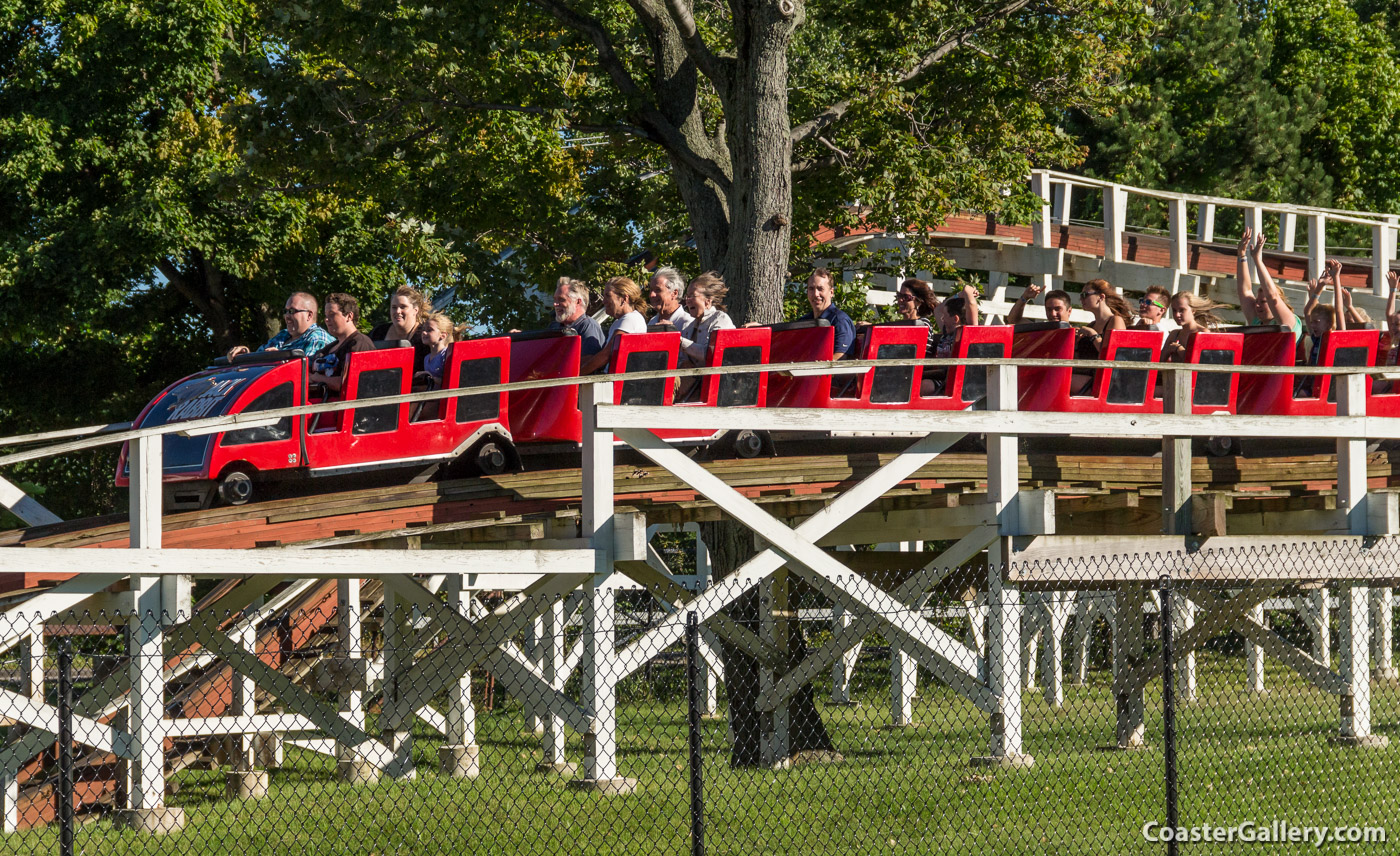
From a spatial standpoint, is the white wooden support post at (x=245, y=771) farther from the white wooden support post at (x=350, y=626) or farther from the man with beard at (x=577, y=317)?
the man with beard at (x=577, y=317)

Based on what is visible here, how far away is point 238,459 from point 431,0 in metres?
5.55

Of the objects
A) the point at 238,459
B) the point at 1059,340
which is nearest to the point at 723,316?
the point at 1059,340

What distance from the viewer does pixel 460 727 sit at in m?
12.6

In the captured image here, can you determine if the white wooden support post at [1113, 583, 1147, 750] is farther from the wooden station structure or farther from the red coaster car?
the red coaster car

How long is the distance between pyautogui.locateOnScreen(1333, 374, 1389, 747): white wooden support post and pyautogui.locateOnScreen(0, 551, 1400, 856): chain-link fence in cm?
4

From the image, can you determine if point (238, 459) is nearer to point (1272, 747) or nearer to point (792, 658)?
point (792, 658)

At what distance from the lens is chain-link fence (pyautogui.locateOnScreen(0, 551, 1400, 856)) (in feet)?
27.7

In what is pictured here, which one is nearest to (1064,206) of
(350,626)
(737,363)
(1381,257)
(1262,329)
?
(1381,257)

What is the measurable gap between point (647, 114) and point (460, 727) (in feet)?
18.0

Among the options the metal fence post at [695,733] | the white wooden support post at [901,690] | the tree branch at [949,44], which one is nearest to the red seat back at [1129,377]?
the white wooden support post at [901,690]

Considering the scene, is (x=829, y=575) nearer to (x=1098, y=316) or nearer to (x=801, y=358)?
(x=801, y=358)

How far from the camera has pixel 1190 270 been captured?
21.5 m

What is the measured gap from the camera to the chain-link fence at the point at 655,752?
27.7ft

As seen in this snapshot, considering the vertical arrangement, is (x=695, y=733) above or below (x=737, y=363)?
below
